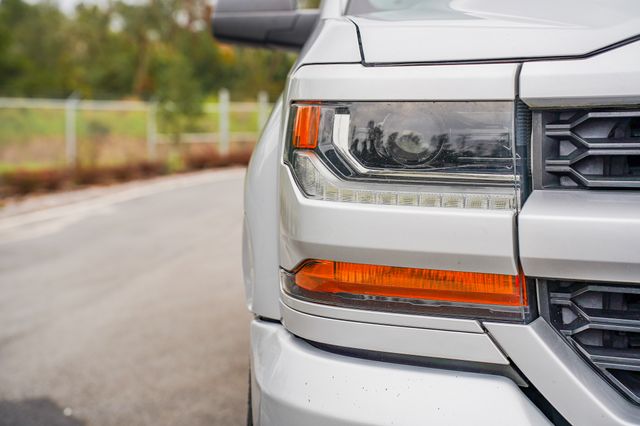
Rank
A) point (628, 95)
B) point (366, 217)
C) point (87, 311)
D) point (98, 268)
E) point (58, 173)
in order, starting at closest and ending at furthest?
point (628, 95) → point (366, 217) → point (87, 311) → point (98, 268) → point (58, 173)

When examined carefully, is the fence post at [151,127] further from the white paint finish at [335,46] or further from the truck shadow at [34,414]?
the white paint finish at [335,46]

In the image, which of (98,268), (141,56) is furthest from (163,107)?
(141,56)

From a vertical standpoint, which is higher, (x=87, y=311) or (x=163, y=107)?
(x=163, y=107)

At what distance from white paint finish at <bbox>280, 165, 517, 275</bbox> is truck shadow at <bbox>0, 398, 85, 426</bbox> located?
2.09 m

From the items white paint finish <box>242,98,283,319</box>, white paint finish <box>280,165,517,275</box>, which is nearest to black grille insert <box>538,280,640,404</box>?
white paint finish <box>280,165,517,275</box>

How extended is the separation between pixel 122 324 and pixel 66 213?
5973 millimetres

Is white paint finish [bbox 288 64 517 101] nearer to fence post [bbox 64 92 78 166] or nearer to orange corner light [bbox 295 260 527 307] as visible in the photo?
orange corner light [bbox 295 260 527 307]

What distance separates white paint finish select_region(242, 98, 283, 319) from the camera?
1.81 metres

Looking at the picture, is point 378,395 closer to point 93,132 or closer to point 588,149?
point 588,149

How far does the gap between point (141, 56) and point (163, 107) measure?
19.0 meters

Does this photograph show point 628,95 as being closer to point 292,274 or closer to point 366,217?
point 366,217

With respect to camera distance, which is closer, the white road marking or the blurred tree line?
the white road marking

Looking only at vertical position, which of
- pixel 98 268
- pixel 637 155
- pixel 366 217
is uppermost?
pixel 637 155

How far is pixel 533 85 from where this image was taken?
1477 millimetres
